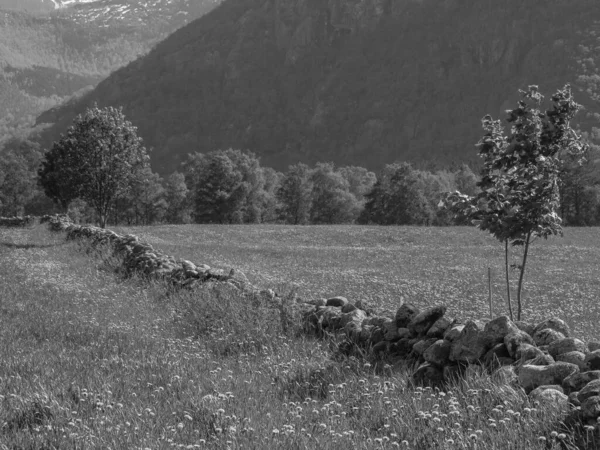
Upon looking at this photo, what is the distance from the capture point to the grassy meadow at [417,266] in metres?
18.8

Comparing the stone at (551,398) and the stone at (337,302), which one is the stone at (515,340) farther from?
the stone at (337,302)

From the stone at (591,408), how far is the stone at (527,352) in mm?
1519

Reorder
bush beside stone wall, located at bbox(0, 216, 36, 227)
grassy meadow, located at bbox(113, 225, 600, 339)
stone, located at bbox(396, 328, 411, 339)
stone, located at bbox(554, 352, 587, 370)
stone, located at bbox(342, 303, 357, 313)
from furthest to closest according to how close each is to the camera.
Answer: bush beside stone wall, located at bbox(0, 216, 36, 227) → grassy meadow, located at bbox(113, 225, 600, 339) → stone, located at bbox(342, 303, 357, 313) → stone, located at bbox(396, 328, 411, 339) → stone, located at bbox(554, 352, 587, 370)

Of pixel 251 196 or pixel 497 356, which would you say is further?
pixel 251 196

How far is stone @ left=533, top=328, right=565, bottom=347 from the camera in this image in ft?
22.9

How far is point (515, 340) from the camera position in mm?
6766

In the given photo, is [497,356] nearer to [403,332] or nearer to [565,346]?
[565,346]

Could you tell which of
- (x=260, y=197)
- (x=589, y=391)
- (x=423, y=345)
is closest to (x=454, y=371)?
(x=423, y=345)

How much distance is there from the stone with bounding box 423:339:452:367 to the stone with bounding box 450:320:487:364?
0.11 m

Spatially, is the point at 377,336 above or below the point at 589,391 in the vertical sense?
below

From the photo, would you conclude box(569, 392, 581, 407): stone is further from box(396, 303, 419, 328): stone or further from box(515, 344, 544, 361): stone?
box(396, 303, 419, 328): stone

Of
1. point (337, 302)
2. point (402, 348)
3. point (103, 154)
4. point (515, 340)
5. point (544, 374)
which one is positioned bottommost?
point (402, 348)

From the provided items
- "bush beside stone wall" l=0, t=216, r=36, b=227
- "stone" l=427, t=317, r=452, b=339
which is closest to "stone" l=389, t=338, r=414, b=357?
"stone" l=427, t=317, r=452, b=339

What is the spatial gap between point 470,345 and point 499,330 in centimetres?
39
